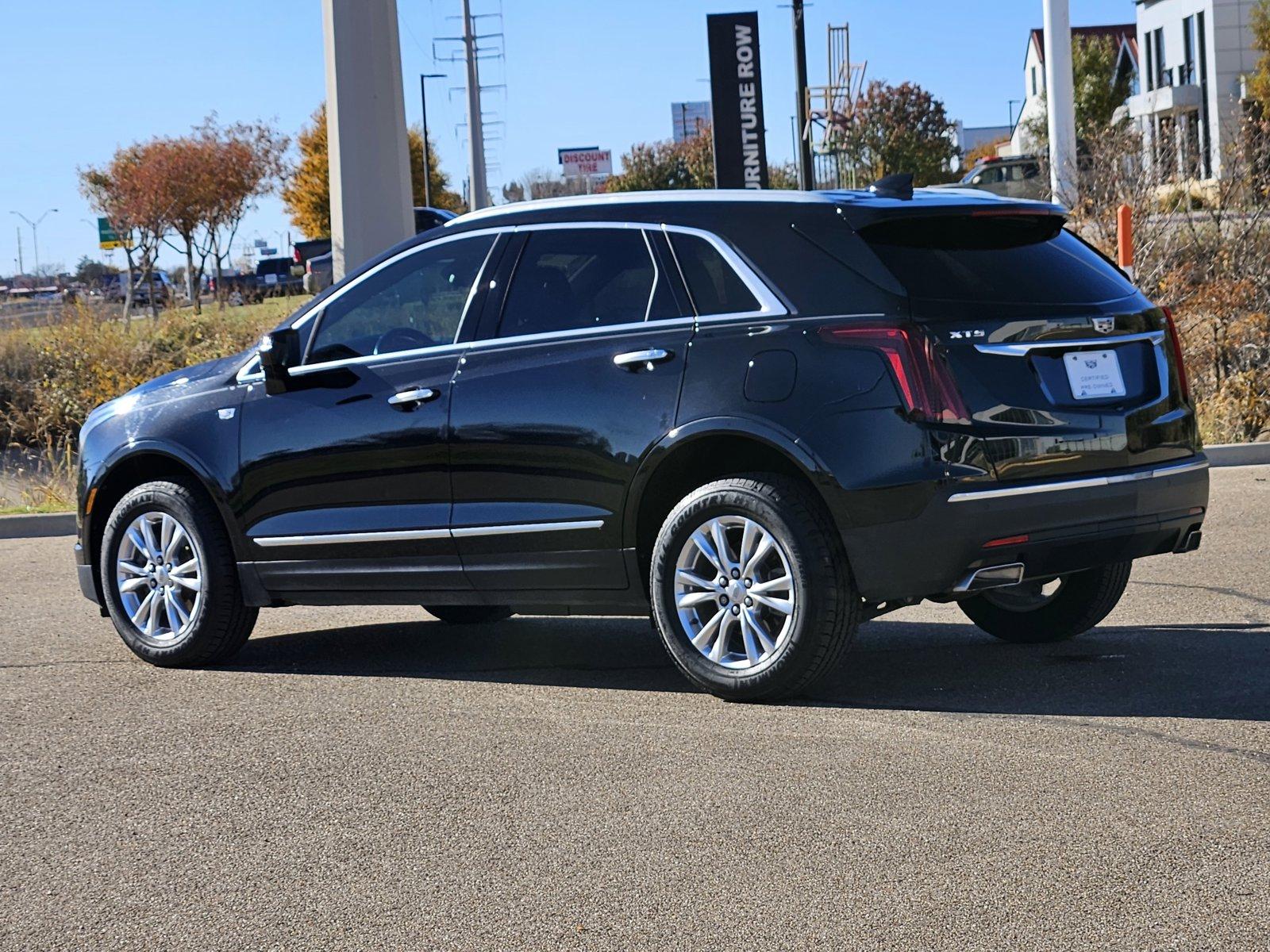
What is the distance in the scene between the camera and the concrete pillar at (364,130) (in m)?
17.8

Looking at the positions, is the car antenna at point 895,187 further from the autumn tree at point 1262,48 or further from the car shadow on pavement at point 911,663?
the autumn tree at point 1262,48

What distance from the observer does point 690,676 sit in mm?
6297

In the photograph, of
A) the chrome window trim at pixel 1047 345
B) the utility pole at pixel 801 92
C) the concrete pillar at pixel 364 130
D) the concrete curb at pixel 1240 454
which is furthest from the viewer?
the utility pole at pixel 801 92

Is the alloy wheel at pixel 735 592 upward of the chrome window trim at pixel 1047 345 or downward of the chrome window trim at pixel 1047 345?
downward

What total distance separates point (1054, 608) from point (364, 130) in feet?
42.2

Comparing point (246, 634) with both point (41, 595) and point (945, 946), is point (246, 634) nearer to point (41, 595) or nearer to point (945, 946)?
point (41, 595)

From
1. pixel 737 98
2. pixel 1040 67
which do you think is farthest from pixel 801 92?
pixel 1040 67

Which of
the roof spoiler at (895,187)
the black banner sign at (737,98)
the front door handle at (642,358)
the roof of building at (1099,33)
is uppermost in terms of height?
the roof of building at (1099,33)

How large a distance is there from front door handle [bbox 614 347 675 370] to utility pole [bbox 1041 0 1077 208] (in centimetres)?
1389

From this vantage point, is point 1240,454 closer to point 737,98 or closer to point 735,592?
point 735,592

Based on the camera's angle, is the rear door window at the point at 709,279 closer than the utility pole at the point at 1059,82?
Yes

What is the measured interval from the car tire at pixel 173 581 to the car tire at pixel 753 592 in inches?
83.7

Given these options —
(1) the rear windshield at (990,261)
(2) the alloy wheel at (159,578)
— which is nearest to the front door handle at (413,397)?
(2) the alloy wheel at (159,578)

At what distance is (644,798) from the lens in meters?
5.11
